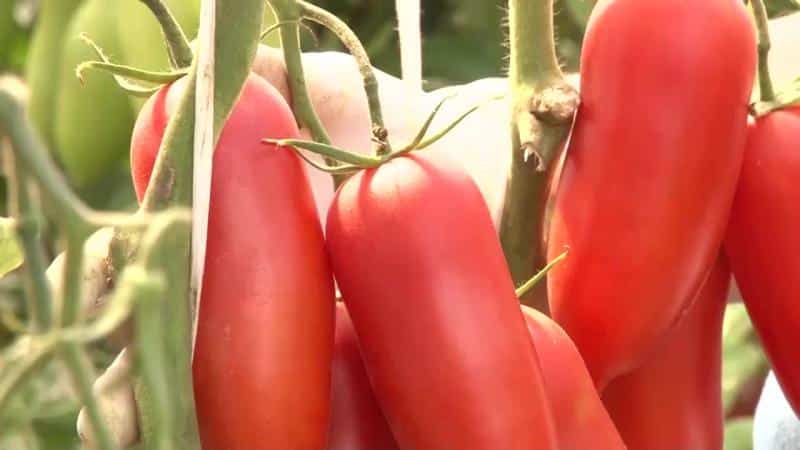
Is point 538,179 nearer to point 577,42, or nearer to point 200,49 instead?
point 200,49

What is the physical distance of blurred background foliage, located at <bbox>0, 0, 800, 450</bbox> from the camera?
0.55 metres

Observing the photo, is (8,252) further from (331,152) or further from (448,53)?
(448,53)

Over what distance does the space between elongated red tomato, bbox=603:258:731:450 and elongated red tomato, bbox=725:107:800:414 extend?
18 mm

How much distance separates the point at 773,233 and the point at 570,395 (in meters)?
0.08

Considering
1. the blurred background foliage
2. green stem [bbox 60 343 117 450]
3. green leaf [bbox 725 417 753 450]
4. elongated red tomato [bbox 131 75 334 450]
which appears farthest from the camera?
green leaf [bbox 725 417 753 450]

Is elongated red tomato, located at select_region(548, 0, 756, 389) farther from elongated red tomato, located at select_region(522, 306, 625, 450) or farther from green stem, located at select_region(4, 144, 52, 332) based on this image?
green stem, located at select_region(4, 144, 52, 332)

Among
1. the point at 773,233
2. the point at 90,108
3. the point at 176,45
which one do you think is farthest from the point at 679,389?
the point at 90,108

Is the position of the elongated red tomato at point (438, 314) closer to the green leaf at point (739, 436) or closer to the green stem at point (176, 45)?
the green stem at point (176, 45)

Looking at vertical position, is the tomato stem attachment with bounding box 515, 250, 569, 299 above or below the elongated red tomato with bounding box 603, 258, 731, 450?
above

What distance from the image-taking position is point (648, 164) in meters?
0.31

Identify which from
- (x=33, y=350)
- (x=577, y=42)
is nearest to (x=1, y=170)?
(x=33, y=350)

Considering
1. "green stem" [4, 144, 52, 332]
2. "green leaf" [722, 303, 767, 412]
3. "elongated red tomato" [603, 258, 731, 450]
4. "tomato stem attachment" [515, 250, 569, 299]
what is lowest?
"green leaf" [722, 303, 767, 412]

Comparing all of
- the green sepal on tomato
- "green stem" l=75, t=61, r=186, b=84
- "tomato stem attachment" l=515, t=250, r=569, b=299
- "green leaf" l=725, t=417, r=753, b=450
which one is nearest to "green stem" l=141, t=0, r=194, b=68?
"green stem" l=75, t=61, r=186, b=84

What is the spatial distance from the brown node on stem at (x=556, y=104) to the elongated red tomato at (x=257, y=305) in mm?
87
